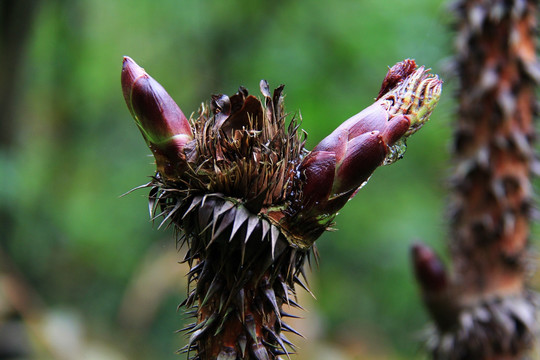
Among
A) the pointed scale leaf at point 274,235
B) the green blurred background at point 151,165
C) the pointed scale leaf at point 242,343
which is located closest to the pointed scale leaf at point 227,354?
the pointed scale leaf at point 242,343

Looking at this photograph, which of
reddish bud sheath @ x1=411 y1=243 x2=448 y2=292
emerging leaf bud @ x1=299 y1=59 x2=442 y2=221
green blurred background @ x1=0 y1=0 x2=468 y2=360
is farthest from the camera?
green blurred background @ x1=0 y1=0 x2=468 y2=360

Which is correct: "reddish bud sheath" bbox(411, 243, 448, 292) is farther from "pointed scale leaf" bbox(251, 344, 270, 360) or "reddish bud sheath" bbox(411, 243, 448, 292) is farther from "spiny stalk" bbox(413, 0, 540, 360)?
"pointed scale leaf" bbox(251, 344, 270, 360)

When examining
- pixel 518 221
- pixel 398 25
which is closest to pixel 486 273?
pixel 518 221

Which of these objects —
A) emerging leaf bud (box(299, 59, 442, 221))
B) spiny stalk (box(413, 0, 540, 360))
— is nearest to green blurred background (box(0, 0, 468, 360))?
spiny stalk (box(413, 0, 540, 360))

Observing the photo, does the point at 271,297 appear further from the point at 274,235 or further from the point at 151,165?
the point at 151,165

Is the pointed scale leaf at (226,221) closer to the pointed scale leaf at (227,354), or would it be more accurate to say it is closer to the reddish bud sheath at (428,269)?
the pointed scale leaf at (227,354)

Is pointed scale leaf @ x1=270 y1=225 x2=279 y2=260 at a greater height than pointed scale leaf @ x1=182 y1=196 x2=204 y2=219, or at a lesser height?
lesser
